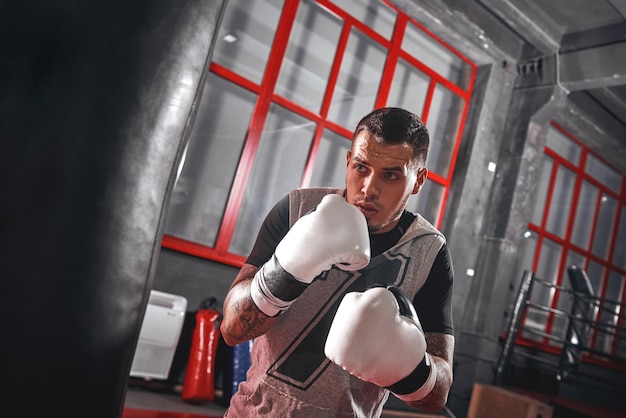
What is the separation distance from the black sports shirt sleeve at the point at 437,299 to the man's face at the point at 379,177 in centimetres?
18

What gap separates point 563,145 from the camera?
596cm

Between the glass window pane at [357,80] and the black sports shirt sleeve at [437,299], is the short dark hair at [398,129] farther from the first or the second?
→ the glass window pane at [357,80]

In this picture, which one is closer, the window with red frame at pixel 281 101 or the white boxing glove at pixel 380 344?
the white boxing glove at pixel 380 344

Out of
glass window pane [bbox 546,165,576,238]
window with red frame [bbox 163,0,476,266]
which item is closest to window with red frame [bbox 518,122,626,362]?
glass window pane [bbox 546,165,576,238]

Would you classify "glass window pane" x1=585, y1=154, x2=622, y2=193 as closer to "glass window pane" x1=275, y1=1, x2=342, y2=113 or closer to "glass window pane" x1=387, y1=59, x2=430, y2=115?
"glass window pane" x1=387, y1=59, x2=430, y2=115

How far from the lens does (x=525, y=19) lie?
4508mm

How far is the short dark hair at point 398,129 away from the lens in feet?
3.75

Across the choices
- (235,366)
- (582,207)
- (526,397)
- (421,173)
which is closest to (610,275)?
(582,207)

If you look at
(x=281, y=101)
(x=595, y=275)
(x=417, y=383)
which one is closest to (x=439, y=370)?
(x=417, y=383)

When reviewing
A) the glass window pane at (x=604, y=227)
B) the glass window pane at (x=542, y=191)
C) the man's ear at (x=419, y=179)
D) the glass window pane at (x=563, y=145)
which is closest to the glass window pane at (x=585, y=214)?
the glass window pane at (x=604, y=227)

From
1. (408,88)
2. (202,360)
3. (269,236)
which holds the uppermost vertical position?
(408,88)

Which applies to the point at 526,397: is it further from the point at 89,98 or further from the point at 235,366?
the point at 89,98

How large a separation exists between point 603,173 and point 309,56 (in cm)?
482

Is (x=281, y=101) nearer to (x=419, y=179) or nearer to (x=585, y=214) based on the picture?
(x=419, y=179)
